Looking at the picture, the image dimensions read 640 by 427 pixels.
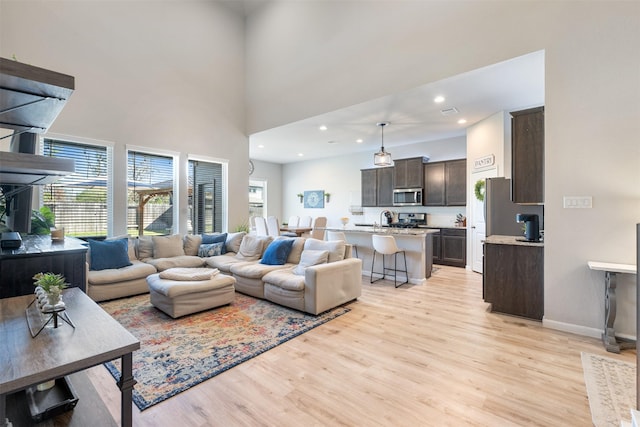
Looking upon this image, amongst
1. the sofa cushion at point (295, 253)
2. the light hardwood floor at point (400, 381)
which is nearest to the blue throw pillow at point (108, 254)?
the light hardwood floor at point (400, 381)

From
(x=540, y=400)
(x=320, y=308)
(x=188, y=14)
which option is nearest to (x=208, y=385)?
(x=320, y=308)

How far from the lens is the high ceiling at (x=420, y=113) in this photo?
3.91 metres

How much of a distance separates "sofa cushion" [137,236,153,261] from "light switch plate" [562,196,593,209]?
601 centimetres

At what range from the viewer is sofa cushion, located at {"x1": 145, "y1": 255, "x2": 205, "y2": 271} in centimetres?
470

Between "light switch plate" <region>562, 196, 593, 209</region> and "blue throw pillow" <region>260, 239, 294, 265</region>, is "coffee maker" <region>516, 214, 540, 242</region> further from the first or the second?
"blue throw pillow" <region>260, 239, 294, 265</region>

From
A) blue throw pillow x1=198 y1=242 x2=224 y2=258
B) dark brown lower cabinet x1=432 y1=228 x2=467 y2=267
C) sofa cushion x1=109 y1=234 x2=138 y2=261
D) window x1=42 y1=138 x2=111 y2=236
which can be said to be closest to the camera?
window x1=42 y1=138 x2=111 y2=236

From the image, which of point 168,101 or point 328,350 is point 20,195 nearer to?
point 328,350

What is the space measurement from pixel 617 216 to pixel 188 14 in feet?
24.9

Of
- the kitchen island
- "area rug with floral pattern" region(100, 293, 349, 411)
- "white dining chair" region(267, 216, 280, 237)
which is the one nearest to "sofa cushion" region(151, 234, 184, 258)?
"area rug with floral pattern" region(100, 293, 349, 411)

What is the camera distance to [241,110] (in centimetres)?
686

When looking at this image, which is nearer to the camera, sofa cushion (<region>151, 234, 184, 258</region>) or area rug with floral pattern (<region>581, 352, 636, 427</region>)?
area rug with floral pattern (<region>581, 352, 636, 427</region>)

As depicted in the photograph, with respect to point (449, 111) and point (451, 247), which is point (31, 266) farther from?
point (451, 247)

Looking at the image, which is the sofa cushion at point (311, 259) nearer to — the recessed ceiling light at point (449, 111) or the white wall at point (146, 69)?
the white wall at point (146, 69)

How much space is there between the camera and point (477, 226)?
5.95 metres
